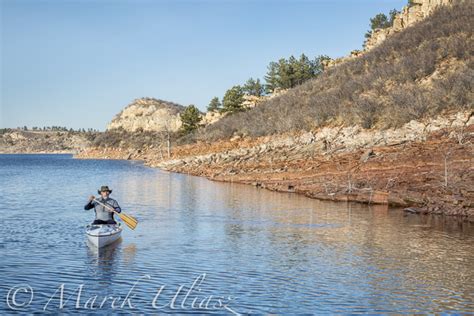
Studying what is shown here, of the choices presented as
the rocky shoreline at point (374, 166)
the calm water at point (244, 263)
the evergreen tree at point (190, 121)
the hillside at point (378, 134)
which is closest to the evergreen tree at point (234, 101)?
the evergreen tree at point (190, 121)

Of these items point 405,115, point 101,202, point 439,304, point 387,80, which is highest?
point 387,80

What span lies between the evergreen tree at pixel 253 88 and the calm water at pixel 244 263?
10448cm

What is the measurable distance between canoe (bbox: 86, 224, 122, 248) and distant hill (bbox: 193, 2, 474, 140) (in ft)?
123

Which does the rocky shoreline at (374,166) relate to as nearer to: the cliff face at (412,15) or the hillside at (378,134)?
the hillside at (378,134)

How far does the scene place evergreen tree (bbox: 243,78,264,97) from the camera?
139 m

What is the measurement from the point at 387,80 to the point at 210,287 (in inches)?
2249

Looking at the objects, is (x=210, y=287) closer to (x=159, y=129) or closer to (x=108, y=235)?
(x=108, y=235)

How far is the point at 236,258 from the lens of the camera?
21.6m

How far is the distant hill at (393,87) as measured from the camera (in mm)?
55594

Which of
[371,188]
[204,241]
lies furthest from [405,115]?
[204,241]

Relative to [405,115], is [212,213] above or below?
below

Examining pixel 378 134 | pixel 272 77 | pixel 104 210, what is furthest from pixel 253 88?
pixel 104 210

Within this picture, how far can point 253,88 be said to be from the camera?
140000 mm

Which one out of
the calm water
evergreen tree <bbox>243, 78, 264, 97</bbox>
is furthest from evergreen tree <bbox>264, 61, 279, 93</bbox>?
the calm water
